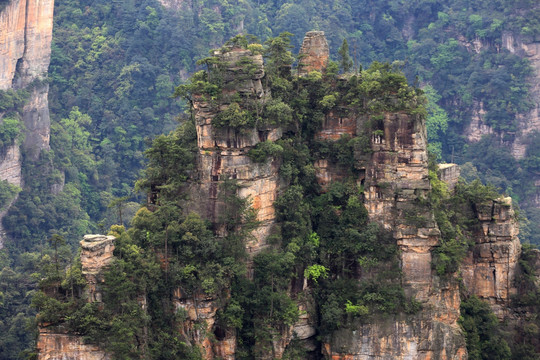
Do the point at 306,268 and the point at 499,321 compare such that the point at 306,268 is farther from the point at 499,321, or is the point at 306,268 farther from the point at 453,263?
the point at 499,321

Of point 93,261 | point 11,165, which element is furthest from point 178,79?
point 93,261

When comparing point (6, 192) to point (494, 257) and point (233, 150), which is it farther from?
point (494, 257)

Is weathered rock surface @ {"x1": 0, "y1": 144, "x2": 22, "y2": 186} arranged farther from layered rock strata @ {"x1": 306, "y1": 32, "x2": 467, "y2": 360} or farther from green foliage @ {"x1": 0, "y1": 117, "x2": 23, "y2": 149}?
layered rock strata @ {"x1": 306, "y1": 32, "x2": 467, "y2": 360}

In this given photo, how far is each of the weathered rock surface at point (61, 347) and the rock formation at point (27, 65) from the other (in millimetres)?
29718

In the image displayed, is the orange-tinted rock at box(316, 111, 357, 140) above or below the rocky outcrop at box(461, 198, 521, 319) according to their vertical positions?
above

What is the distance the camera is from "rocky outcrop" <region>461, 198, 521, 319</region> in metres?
43.5

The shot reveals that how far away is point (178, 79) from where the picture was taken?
3164 inches

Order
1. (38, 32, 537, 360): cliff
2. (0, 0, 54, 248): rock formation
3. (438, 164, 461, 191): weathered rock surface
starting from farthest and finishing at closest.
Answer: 1. (0, 0, 54, 248): rock formation
2. (438, 164, 461, 191): weathered rock surface
3. (38, 32, 537, 360): cliff

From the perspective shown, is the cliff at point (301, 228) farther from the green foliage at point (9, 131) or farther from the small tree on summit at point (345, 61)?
the green foliage at point (9, 131)

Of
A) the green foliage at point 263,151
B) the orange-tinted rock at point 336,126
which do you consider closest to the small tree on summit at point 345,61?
the orange-tinted rock at point 336,126

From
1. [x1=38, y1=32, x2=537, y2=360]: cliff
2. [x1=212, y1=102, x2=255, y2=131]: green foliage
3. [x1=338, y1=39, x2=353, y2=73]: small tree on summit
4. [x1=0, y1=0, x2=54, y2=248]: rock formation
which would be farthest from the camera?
[x1=0, y1=0, x2=54, y2=248]: rock formation

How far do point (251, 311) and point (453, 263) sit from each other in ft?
27.3

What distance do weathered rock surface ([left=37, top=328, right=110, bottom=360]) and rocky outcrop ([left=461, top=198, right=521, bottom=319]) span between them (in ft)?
55.4

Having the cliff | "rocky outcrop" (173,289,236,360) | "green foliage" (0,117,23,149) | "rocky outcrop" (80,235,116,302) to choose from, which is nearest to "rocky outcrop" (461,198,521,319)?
the cliff
